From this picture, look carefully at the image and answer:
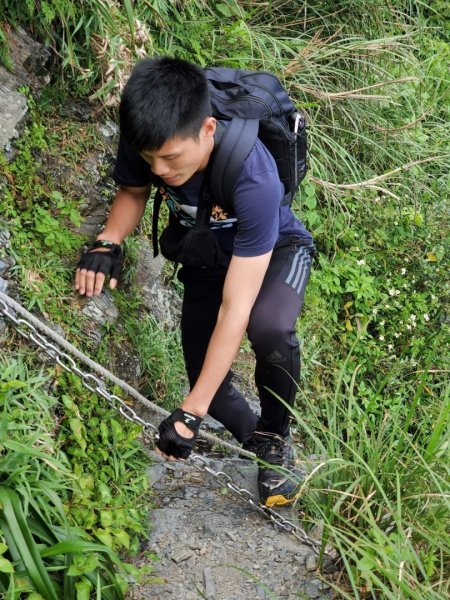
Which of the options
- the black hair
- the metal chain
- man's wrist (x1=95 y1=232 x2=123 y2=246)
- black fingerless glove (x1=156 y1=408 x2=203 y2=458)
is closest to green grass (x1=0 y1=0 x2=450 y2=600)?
the metal chain

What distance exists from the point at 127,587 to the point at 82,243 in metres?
1.74

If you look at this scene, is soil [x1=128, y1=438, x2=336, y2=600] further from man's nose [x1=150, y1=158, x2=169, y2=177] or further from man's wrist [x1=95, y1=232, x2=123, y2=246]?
man's nose [x1=150, y1=158, x2=169, y2=177]

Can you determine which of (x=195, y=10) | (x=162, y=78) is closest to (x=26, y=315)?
(x=162, y=78)

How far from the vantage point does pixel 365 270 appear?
6254 millimetres

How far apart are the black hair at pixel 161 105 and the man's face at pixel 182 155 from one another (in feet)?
0.08

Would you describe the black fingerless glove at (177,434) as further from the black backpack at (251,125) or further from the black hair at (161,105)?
the black hair at (161,105)

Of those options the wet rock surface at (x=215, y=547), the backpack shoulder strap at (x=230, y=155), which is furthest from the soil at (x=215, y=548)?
the backpack shoulder strap at (x=230, y=155)

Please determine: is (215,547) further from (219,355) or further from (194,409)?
(219,355)

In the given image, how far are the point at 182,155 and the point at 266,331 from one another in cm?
84

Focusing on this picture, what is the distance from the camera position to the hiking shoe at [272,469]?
3709 millimetres

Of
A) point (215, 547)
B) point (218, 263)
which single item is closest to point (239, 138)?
point (218, 263)

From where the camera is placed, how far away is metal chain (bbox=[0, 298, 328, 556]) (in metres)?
3.11

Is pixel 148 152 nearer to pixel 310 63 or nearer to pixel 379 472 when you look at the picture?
pixel 379 472

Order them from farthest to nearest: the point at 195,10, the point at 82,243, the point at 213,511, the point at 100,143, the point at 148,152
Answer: the point at 195,10 → the point at 100,143 → the point at 82,243 → the point at 213,511 → the point at 148,152
